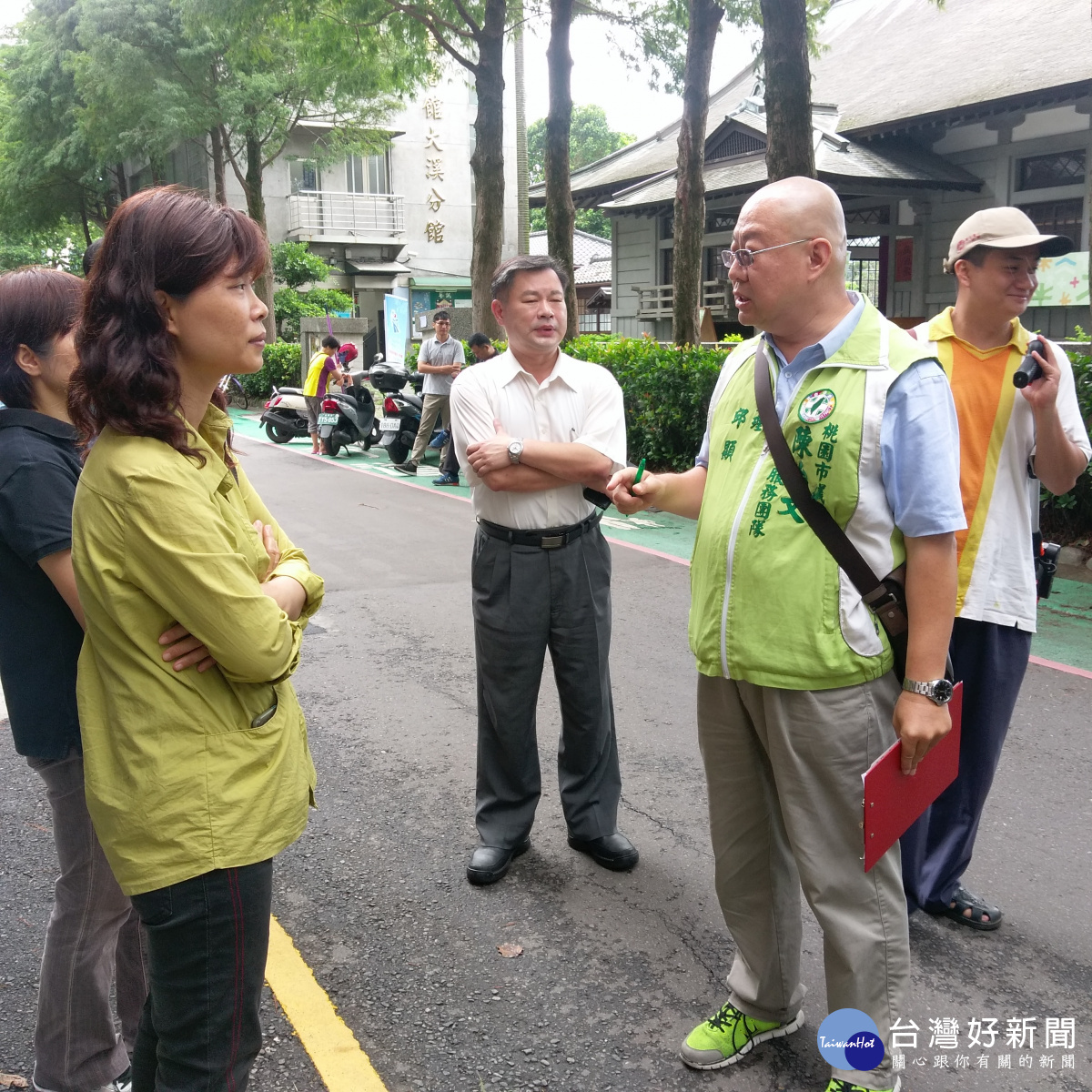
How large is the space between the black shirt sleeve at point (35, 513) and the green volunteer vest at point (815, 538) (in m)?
1.37

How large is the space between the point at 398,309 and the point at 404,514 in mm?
10363

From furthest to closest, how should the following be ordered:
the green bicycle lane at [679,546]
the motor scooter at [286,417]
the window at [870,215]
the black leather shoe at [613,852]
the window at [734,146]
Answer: the window at [734,146]
the window at [870,215]
the motor scooter at [286,417]
the green bicycle lane at [679,546]
the black leather shoe at [613,852]

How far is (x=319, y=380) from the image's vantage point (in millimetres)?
15602

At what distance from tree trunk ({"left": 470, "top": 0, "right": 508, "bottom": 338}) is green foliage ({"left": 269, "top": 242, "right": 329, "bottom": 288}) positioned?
18165mm

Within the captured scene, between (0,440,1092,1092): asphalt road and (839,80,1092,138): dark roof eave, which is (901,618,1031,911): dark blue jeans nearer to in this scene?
(0,440,1092,1092): asphalt road

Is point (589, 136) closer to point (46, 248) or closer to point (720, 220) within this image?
point (46, 248)

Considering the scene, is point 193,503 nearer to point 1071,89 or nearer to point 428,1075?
point 428,1075

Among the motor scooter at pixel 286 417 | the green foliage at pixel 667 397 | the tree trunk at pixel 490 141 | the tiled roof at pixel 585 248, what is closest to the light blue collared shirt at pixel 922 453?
the green foliage at pixel 667 397

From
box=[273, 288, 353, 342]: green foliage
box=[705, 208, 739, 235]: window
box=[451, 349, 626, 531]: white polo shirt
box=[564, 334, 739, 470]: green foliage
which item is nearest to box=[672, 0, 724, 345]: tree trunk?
box=[564, 334, 739, 470]: green foliage

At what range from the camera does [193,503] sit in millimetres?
1643

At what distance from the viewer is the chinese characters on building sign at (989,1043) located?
2.56 metres

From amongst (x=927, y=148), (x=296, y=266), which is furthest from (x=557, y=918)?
(x=296, y=266)

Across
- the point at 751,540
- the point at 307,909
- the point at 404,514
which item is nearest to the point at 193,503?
the point at 751,540

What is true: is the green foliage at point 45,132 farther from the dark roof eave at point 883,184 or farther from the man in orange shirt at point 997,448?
the man in orange shirt at point 997,448
